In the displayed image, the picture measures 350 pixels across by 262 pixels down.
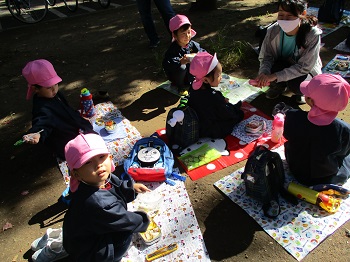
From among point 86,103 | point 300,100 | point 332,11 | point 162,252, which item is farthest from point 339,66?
point 162,252

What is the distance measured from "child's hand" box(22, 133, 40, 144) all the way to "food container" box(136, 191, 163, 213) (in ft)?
3.69

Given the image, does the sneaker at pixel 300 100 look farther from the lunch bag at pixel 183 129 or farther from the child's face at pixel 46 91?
the child's face at pixel 46 91

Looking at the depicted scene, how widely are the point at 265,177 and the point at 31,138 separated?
7.17ft

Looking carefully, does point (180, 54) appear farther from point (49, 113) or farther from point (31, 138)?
point (31, 138)

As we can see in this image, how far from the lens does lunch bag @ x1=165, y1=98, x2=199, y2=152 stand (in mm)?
3410

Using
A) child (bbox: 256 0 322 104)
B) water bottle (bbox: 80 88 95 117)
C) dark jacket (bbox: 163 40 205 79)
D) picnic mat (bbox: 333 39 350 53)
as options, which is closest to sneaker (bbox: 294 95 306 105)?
child (bbox: 256 0 322 104)

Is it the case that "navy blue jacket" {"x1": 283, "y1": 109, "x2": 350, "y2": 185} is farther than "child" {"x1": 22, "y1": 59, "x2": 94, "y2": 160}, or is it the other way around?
"child" {"x1": 22, "y1": 59, "x2": 94, "y2": 160}

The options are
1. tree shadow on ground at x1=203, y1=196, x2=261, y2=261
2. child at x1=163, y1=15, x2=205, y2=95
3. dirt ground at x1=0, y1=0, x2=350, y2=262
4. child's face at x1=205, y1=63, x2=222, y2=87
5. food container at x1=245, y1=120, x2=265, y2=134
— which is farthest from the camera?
child at x1=163, y1=15, x2=205, y2=95

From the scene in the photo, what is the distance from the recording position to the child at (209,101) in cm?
328

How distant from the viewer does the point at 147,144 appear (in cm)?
346

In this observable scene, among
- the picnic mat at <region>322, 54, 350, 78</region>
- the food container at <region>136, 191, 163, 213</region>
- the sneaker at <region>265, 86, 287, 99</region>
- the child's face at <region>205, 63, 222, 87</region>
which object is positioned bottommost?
the food container at <region>136, 191, 163, 213</region>

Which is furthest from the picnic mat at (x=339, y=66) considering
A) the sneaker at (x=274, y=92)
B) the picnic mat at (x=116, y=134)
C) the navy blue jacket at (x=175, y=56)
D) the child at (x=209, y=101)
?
the picnic mat at (x=116, y=134)

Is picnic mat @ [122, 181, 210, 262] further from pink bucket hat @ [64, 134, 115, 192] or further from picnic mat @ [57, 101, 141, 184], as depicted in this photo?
pink bucket hat @ [64, 134, 115, 192]

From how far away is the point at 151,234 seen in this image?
2.57 metres
